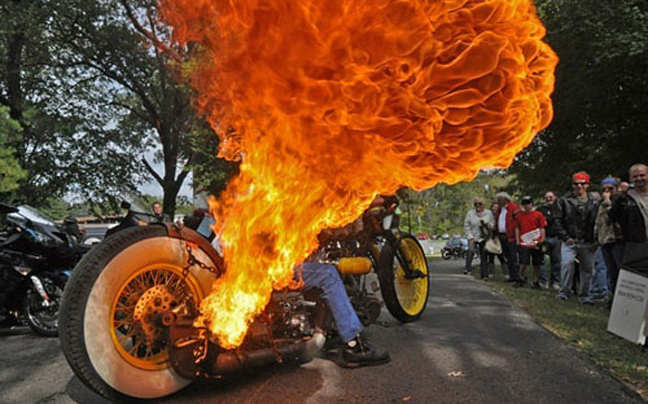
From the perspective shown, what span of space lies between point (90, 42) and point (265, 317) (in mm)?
22180

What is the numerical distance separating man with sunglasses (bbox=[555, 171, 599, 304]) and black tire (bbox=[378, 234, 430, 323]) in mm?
3321

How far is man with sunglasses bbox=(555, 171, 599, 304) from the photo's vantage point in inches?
323

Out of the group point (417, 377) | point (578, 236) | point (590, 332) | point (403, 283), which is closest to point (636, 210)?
point (590, 332)

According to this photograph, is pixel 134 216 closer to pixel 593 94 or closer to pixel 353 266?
pixel 353 266

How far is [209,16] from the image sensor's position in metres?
4.23

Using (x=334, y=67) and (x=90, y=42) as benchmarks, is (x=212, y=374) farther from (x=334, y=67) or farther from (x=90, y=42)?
(x=90, y=42)

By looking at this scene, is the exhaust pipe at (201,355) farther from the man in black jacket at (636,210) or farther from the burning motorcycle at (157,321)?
the man in black jacket at (636,210)

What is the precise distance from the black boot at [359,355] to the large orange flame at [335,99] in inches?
32.8

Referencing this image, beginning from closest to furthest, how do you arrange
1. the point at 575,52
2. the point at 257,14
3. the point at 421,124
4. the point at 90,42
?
the point at 257,14 → the point at 421,124 → the point at 575,52 → the point at 90,42

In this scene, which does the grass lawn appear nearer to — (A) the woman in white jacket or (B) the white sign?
(B) the white sign

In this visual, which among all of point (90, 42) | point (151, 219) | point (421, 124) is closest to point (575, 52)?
point (421, 124)

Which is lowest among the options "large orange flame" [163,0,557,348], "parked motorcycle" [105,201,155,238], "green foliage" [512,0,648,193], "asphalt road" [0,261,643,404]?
"asphalt road" [0,261,643,404]

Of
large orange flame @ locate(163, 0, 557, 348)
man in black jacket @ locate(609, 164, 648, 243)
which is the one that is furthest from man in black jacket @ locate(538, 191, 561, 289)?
large orange flame @ locate(163, 0, 557, 348)

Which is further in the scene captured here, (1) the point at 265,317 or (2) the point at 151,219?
(2) the point at 151,219
